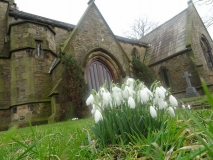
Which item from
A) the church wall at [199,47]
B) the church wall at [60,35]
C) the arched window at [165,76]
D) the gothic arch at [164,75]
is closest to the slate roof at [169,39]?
the church wall at [199,47]

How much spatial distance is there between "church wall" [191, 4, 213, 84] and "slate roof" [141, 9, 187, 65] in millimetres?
890

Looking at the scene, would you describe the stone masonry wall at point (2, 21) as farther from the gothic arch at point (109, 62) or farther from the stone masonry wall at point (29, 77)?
the gothic arch at point (109, 62)

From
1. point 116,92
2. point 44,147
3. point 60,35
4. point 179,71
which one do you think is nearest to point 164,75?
point 179,71

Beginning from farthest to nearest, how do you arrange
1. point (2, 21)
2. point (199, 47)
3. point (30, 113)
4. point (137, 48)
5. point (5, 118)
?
1. point (137, 48)
2. point (199, 47)
3. point (2, 21)
4. point (5, 118)
5. point (30, 113)

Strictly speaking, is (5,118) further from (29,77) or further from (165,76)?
(165,76)

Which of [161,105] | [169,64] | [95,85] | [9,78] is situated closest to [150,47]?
[169,64]

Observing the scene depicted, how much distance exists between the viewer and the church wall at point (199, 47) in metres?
14.9

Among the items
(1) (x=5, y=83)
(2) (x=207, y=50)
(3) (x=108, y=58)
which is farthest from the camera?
(2) (x=207, y=50)

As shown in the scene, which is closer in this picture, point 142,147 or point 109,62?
point 142,147

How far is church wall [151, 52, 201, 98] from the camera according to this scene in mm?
15539

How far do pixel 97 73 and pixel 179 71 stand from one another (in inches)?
336

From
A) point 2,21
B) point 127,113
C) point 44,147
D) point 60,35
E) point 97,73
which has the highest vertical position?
point 2,21

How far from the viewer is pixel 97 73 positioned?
12.8m

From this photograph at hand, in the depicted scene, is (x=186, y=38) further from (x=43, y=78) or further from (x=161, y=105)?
(x=161, y=105)
